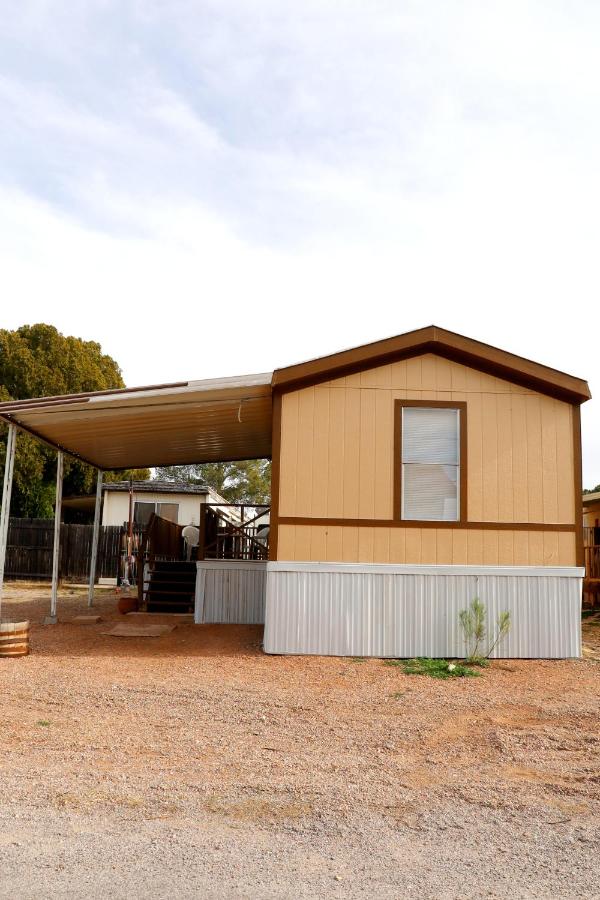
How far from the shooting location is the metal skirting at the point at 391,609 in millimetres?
9344

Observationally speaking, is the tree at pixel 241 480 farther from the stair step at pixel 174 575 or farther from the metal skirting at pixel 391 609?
the metal skirting at pixel 391 609

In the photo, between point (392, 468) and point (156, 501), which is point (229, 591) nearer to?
point (392, 468)

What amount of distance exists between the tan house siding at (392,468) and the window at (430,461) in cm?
10

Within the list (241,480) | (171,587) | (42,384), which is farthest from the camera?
(241,480)

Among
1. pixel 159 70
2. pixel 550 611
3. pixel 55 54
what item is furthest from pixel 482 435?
pixel 55 54

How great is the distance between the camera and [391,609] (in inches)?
370

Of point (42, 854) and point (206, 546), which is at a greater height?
point (206, 546)

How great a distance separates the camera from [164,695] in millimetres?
7141

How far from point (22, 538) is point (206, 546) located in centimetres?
1247

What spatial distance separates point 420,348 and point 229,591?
5.16 meters

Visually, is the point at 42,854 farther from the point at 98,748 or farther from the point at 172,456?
the point at 172,456

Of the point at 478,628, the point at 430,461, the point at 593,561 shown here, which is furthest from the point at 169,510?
the point at 478,628

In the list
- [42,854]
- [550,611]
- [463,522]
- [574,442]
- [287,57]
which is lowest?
[42,854]

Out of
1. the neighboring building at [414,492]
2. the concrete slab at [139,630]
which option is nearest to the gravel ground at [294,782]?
the neighboring building at [414,492]
